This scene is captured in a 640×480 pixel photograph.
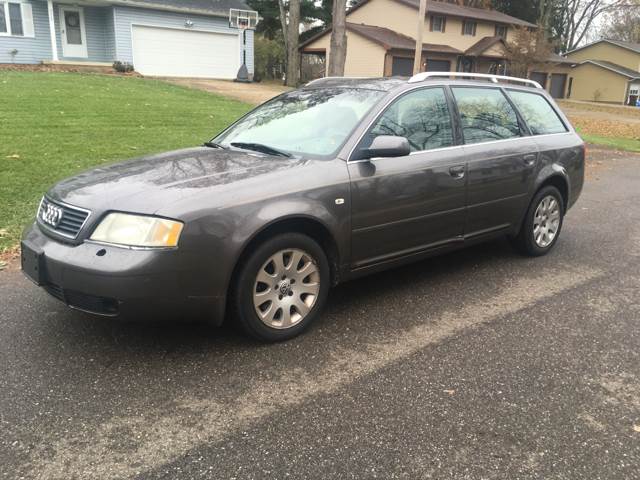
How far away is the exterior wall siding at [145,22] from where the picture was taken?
25.1m

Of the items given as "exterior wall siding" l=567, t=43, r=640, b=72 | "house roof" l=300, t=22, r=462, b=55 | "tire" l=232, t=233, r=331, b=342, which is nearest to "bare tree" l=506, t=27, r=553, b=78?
"house roof" l=300, t=22, r=462, b=55

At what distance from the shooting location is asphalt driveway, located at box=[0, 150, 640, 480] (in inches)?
104

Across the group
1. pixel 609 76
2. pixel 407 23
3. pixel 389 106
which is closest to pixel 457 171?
pixel 389 106

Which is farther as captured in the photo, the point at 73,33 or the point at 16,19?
the point at 73,33

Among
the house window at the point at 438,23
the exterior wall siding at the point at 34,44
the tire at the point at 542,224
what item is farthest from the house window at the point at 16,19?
the house window at the point at 438,23

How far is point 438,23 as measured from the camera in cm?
3909

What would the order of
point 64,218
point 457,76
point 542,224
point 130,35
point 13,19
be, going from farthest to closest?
point 130,35 → point 13,19 → point 542,224 → point 457,76 → point 64,218

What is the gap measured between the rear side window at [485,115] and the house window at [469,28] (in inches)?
1504

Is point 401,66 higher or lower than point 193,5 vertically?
lower

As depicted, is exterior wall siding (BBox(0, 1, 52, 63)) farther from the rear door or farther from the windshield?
the rear door

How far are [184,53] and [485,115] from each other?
80.6 ft

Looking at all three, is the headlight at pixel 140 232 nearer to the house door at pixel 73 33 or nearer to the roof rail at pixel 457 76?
the roof rail at pixel 457 76

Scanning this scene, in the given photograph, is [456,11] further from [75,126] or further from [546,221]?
[546,221]

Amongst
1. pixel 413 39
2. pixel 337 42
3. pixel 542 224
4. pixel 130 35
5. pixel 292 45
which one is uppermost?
pixel 413 39
